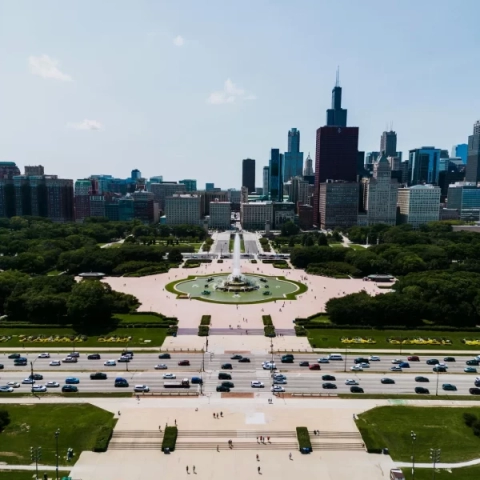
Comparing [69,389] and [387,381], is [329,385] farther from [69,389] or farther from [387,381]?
[69,389]

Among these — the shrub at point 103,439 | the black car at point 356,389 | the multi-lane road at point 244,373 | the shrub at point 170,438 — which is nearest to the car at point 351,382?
the multi-lane road at point 244,373

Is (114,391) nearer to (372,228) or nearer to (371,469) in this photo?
(371,469)

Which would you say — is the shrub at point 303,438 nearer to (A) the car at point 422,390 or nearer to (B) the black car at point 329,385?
(B) the black car at point 329,385

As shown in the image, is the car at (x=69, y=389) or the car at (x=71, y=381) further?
the car at (x=71, y=381)

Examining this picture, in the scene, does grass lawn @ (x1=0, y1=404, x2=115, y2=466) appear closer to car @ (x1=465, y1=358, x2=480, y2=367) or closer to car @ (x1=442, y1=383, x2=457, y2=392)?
car @ (x1=442, y1=383, x2=457, y2=392)

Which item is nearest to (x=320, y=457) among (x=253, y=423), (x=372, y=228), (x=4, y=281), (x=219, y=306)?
(x=253, y=423)

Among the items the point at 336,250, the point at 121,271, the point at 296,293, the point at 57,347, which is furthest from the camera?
the point at 336,250
